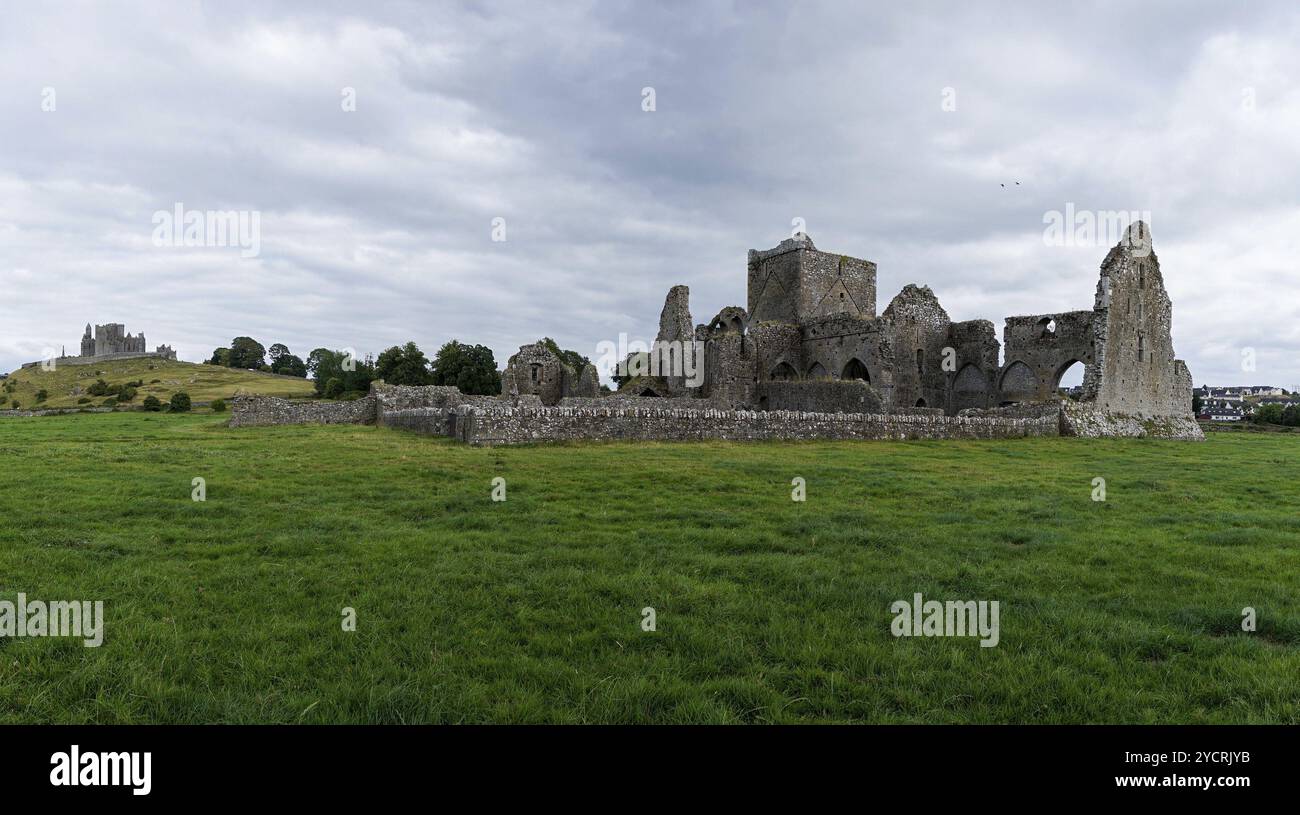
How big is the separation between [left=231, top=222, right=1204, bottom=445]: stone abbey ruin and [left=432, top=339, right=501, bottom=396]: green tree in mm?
18874

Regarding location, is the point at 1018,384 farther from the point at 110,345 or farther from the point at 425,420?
the point at 110,345

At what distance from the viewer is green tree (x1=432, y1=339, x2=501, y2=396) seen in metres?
64.9

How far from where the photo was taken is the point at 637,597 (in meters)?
6.03

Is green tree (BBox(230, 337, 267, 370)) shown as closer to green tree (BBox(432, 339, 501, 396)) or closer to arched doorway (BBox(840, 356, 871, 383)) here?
green tree (BBox(432, 339, 501, 396))

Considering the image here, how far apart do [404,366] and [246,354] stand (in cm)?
7881

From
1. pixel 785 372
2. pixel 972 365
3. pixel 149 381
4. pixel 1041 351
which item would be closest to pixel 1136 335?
pixel 1041 351

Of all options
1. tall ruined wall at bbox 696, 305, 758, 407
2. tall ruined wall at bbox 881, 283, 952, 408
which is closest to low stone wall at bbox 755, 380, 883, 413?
tall ruined wall at bbox 696, 305, 758, 407

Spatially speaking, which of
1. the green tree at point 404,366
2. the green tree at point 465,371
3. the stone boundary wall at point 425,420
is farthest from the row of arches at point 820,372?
the green tree at point 404,366

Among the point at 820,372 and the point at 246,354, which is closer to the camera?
the point at 820,372

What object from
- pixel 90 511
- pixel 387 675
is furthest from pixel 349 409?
pixel 387 675

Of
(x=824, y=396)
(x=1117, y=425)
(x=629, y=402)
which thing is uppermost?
(x=824, y=396)

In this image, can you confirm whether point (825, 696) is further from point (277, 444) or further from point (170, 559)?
point (277, 444)

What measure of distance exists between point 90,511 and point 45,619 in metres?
5.17
